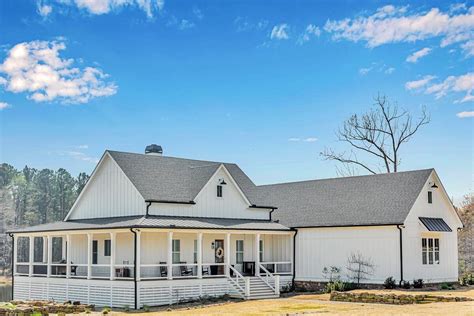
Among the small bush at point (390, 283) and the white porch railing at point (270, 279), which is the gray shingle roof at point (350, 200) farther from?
the white porch railing at point (270, 279)

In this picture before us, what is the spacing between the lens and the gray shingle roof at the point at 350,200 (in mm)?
36734

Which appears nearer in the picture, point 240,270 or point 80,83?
point 240,270

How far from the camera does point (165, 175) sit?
A: 3738cm

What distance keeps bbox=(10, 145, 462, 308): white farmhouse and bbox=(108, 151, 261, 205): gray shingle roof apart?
8cm

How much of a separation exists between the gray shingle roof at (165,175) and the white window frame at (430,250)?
31.4ft

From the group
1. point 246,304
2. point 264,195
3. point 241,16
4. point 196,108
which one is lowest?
point 246,304

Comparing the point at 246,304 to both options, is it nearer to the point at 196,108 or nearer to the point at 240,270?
the point at 240,270

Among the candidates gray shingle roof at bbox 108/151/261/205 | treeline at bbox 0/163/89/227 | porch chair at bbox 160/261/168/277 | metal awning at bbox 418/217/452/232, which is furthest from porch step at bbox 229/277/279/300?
treeline at bbox 0/163/89/227

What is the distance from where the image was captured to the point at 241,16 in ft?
113

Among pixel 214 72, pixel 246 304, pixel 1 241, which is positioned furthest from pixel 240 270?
pixel 1 241

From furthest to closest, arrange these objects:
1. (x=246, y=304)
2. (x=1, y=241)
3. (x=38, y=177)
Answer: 1. (x=38, y=177)
2. (x=1, y=241)
3. (x=246, y=304)

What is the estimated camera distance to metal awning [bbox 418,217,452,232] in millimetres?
36812

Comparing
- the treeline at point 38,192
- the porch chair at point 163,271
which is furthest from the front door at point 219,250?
the treeline at point 38,192

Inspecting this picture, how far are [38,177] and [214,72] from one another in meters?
67.3
